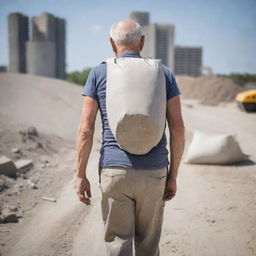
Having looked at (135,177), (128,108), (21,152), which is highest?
(128,108)

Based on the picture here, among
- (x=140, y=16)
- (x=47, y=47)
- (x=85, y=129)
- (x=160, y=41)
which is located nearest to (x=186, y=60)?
(x=160, y=41)

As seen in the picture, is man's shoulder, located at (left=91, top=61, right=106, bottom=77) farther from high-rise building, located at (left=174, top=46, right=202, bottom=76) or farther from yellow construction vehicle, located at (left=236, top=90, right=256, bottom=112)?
high-rise building, located at (left=174, top=46, right=202, bottom=76)

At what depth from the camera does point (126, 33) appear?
85.7 inches

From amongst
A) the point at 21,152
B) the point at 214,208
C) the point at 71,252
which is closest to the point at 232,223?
the point at 214,208

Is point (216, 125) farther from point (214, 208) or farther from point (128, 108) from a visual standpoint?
point (128, 108)

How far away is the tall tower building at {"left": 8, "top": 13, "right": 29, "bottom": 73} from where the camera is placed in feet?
130

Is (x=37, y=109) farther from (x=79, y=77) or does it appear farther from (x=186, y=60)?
(x=186, y=60)

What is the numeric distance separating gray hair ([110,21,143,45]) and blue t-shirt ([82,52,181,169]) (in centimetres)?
8

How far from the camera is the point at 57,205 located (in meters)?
4.66

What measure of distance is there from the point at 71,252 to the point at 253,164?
14.8 ft

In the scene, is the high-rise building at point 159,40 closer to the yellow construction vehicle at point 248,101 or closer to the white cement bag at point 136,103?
the yellow construction vehicle at point 248,101

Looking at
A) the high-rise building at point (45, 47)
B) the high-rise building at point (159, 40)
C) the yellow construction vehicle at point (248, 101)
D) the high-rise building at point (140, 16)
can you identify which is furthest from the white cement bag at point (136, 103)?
the high-rise building at point (159, 40)

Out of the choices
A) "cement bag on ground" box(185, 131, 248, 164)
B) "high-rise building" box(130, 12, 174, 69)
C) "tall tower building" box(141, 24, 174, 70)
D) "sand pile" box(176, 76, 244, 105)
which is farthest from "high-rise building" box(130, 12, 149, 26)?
"cement bag on ground" box(185, 131, 248, 164)

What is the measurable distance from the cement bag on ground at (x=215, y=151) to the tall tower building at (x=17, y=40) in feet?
120
